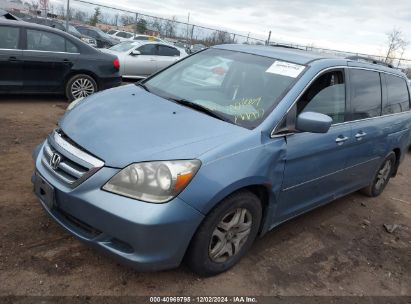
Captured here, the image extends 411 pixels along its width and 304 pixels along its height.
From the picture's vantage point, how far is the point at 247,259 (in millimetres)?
3521

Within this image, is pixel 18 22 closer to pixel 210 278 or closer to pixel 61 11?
pixel 210 278

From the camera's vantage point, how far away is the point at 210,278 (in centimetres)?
315

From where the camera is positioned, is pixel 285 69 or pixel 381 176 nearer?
pixel 285 69

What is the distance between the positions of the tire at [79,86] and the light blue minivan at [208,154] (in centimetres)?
443

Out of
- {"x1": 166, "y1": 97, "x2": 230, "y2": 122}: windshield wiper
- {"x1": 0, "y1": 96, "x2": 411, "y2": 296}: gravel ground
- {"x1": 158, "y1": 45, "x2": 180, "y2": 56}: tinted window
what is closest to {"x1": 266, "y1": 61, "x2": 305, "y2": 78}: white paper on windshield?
{"x1": 166, "y1": 97, "x2": 230, "y2": 122}: windshield wiper

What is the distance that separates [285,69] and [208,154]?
1367mm

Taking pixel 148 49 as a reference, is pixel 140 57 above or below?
below

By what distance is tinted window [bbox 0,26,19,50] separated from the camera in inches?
290

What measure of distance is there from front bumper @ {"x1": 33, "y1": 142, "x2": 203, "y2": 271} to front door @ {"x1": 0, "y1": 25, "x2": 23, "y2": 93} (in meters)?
5.50

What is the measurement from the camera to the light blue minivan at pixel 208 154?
263 cm

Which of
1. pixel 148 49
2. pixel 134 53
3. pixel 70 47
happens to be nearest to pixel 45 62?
pixel 70 47

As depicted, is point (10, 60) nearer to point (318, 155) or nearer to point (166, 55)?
point (318, 155)

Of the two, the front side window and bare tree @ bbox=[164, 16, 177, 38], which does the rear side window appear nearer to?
the front side window

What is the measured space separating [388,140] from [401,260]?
5.13ft
